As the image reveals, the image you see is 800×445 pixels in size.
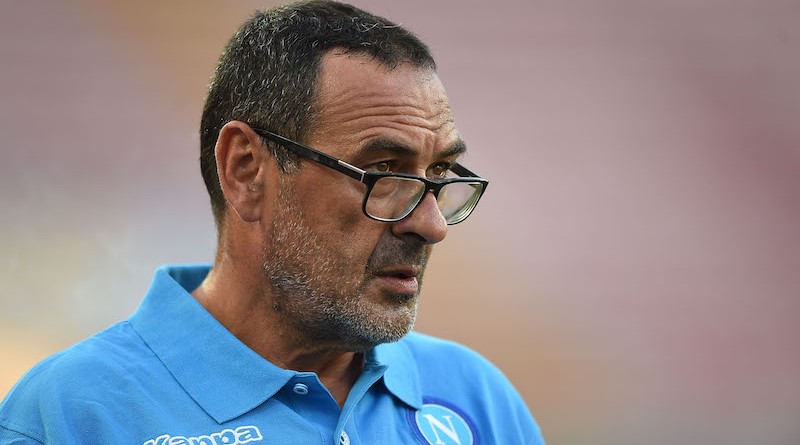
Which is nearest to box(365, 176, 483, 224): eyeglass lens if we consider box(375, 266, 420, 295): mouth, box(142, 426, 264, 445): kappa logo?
box(375, 266, 420, 295): mouth

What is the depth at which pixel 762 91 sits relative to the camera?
4.32 m

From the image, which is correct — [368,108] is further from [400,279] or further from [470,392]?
[470,392]

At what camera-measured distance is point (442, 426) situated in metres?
1.89

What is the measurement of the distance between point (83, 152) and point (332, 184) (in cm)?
238

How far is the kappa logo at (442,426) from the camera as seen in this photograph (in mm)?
1844

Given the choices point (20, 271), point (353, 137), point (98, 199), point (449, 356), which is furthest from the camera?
point (98, 199)

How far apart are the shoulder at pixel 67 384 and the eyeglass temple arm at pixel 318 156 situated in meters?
0.49

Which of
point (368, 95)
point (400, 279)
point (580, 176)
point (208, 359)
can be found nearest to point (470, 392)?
point (400, 279)

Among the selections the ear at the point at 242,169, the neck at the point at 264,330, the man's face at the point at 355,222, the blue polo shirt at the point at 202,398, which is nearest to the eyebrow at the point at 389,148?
the man's face at the point at 355,222

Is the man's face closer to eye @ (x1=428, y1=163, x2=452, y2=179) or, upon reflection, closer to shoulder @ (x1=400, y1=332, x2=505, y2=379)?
eye @ (x1=428, y1=163, x2=452, y2=179)

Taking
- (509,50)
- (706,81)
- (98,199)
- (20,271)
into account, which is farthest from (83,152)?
(706,81)

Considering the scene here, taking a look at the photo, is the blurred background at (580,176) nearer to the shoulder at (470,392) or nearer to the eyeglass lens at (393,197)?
the shoulder at (470,392)

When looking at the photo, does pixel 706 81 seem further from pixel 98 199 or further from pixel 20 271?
pixel 20 271

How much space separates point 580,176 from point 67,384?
3.03 meters
